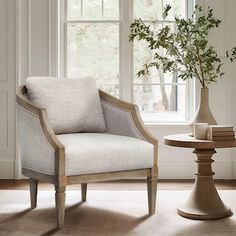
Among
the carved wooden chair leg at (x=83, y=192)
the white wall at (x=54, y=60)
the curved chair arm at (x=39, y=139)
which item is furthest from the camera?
the white wall at (x=54, y=60)

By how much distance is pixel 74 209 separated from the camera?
3.34 m

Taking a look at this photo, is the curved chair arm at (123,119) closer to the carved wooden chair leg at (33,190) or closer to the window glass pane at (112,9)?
the carved wooden chair leg at (33,190)

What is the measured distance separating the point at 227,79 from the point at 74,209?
1976 mm

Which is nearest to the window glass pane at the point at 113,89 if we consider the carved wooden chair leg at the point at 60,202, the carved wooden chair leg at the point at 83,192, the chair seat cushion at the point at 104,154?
the carved wooden chair leg at the point at 83,192

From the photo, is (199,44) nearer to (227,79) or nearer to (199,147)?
(199,147)

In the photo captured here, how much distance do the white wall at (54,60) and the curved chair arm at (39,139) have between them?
1.25 meters

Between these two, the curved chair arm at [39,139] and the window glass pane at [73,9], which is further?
the window glass pane at [73,9]

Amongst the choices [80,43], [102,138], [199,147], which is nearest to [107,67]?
[80,43]

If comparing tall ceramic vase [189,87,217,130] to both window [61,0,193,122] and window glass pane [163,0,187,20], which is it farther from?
window glass pane [163,0,187,20]

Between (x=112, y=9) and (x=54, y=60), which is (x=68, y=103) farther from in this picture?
(x=112, y=9)

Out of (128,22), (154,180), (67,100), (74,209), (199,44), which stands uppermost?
(128,22)

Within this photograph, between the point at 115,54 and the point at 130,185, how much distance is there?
1.28 meters

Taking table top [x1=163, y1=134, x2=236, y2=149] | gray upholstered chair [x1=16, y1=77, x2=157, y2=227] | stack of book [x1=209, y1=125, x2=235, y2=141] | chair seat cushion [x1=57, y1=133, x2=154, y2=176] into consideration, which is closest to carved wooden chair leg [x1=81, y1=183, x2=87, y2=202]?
gray upholstered chair [x1=16, y1=77, x2=157, y2=227]

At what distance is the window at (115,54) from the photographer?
4.64m
